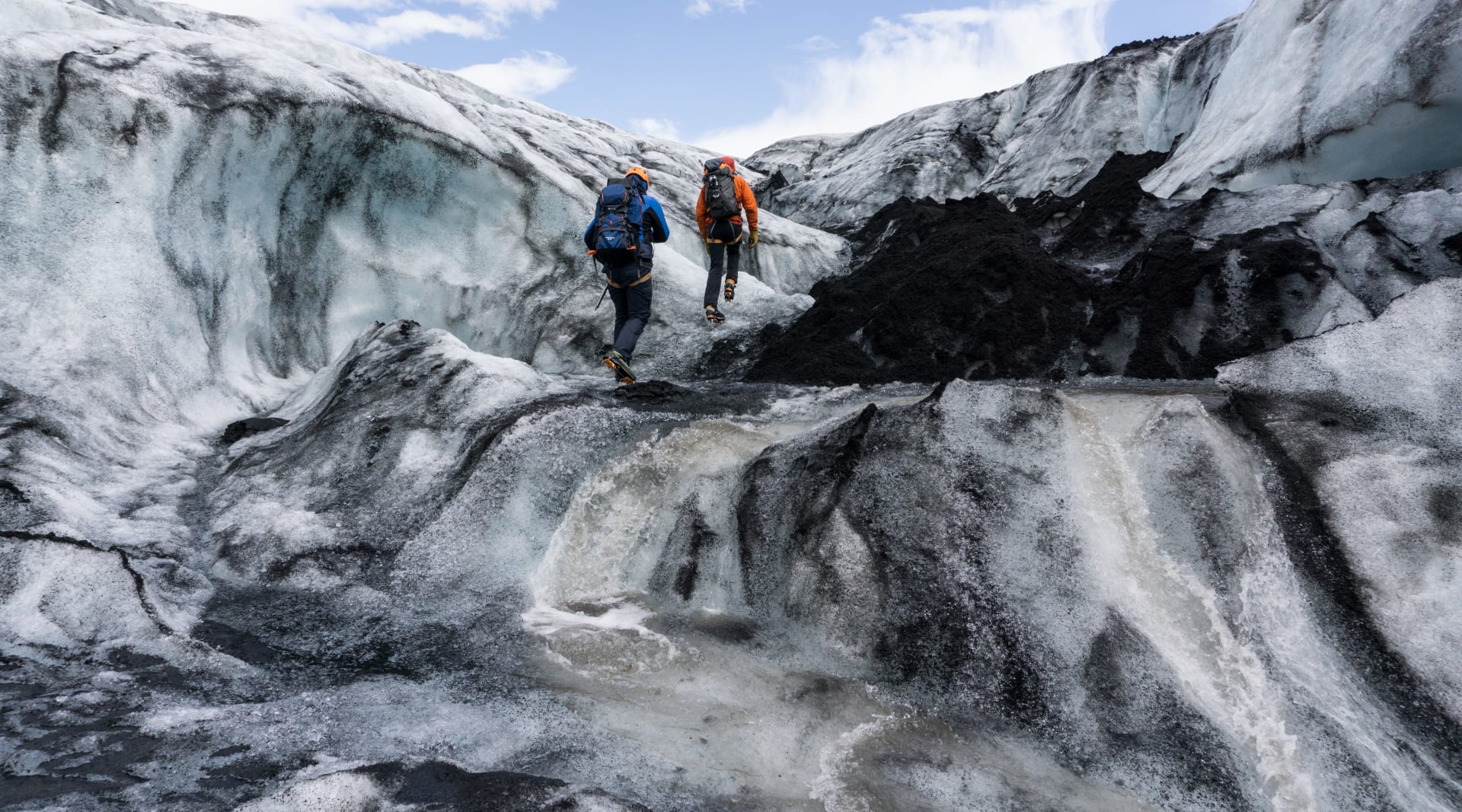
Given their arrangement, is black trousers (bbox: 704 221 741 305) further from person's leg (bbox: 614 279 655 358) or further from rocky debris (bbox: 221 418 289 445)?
rocky debris (bbox: 221 418 289 445)

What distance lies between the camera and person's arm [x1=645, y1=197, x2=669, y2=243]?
7.59 metres

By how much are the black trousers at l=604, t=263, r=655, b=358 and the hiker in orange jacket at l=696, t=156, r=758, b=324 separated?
6.64 ft

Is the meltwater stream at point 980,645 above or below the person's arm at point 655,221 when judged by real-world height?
below

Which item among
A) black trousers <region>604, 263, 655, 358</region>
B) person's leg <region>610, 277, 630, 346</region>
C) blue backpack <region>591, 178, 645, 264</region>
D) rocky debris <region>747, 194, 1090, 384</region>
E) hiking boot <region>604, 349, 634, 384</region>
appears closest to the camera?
hiking boot <region>604, 349, 634, 384</region>

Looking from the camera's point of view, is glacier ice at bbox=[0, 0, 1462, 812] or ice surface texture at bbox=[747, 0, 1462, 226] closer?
glacier ice at bbox=[0, 0, 1462, 812]

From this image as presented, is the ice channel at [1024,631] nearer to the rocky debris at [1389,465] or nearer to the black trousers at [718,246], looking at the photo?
the rocky debris at [1389,465]

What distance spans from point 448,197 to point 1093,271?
776 cm

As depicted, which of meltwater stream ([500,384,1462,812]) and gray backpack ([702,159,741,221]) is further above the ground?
gray backpack ([702,159,741,221])

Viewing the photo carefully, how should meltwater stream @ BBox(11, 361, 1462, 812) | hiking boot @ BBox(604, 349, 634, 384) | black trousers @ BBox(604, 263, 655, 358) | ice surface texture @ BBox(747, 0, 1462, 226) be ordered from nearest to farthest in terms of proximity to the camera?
meltwater stream @ BBox(11, 361, 1462, 812) → hiking boot @ BBox(604, 349, 634, 384) → black trousers @ BBox(604, 263, 655, 358) → ice surface texture @ BBox(747, 0, 1462, 226)

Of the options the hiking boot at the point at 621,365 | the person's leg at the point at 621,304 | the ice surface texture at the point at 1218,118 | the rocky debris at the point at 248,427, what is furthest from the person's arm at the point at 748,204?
the ice surface texture at the point at 1218,118

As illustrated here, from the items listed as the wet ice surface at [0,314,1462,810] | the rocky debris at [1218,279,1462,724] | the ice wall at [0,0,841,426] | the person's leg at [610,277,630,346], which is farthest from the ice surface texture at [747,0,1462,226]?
the person's leg at [610,277,630,346]

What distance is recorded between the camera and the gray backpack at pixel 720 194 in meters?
9.38

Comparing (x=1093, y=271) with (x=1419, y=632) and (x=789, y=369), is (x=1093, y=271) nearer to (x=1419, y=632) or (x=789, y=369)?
(x=789, y=369)

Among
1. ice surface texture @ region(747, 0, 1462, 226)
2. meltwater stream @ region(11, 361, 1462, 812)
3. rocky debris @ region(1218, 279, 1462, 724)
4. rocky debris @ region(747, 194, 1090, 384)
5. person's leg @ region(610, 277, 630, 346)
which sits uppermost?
ice surface texture @ region(747, 0, 1462, 226)
